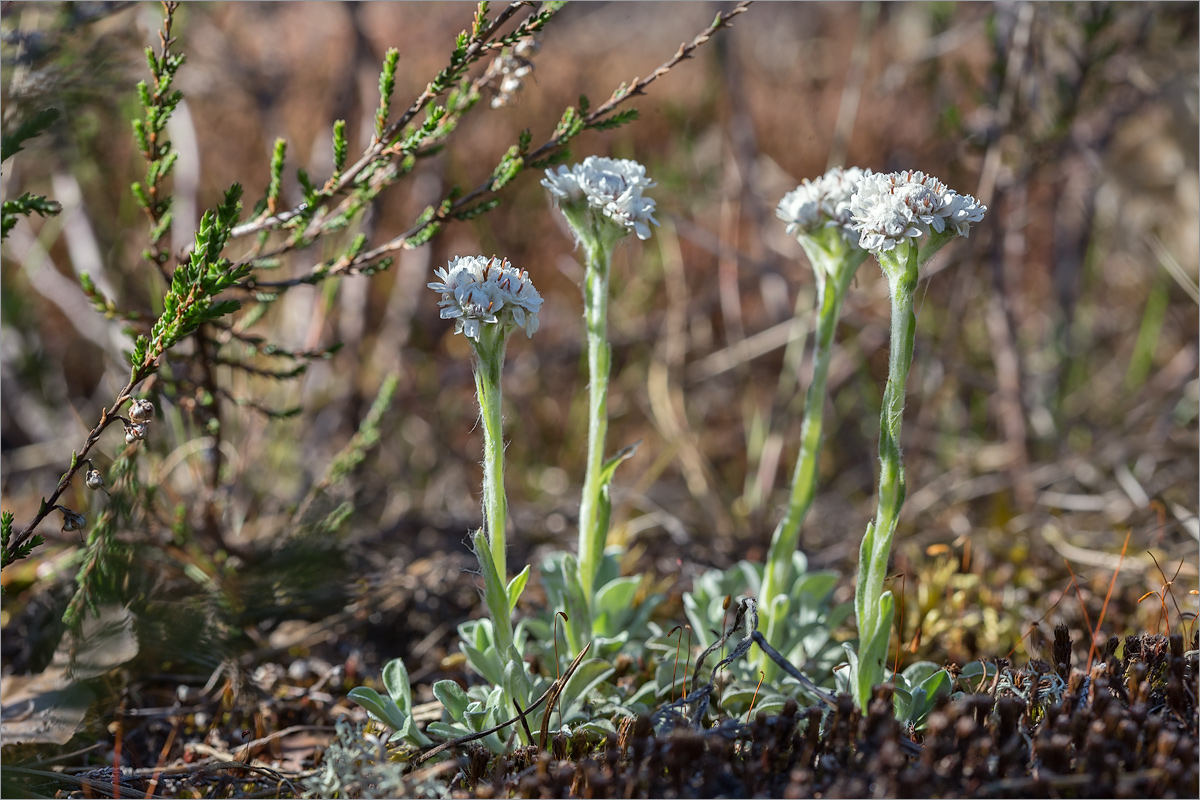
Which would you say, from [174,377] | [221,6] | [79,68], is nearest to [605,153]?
[221,6]

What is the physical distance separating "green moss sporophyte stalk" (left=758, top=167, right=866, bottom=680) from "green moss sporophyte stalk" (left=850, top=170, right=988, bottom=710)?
22 cm

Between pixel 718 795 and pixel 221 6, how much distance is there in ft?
16.3

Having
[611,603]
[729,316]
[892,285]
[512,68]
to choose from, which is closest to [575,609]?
[611,603]

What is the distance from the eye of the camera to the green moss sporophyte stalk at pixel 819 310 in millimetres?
2023

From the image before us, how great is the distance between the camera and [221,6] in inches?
190

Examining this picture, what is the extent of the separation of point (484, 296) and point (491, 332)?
3.8 inches

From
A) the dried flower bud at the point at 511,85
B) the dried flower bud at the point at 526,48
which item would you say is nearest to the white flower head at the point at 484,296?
the dried flower bud at the point at 511,85

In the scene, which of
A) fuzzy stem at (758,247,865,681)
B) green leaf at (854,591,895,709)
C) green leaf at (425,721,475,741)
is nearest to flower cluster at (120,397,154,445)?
green leaf at (425,721,475,741)

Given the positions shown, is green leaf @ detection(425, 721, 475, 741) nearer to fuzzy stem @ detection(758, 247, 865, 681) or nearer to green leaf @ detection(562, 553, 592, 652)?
green leaf @ detection(562, 553, 592, 652)

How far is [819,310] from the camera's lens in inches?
84.3

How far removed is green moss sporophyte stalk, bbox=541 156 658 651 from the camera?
190cm

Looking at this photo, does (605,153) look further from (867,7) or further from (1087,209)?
(1087,209)

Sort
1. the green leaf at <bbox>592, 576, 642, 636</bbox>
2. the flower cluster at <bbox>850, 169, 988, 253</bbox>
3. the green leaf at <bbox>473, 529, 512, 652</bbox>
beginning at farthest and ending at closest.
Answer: the green leaf at <bbox>592, 576, 642, 636</bbox> → the green leaf at <bbox>473, 529, 512, 652</bbox> → the flower cluster at <bbox>850, 169, 988, 253</bbox>

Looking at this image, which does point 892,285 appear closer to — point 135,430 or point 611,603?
point 611,603
